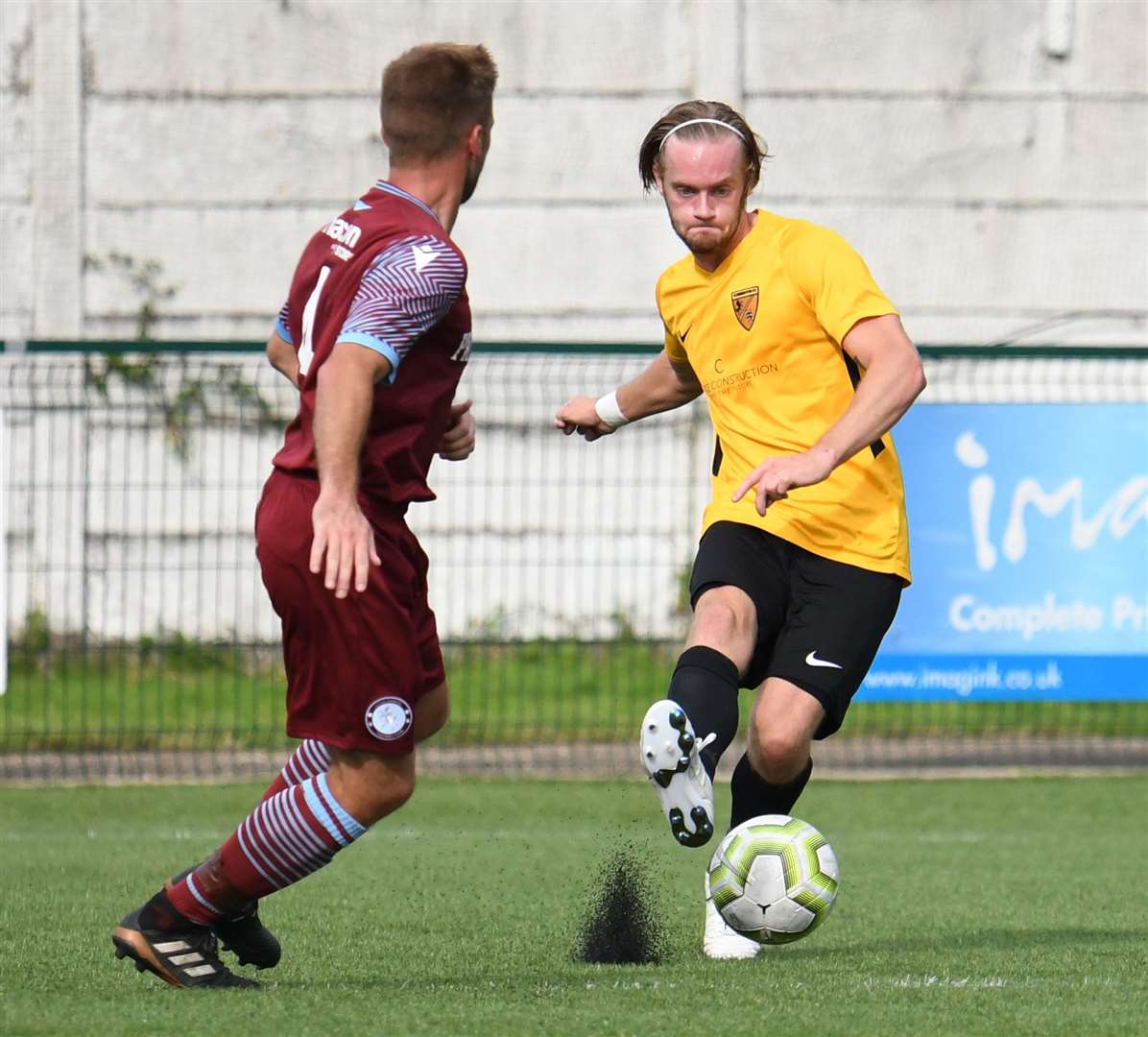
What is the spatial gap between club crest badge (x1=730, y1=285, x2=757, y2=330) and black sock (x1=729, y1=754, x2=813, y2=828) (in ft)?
3.74

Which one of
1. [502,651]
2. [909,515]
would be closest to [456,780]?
[502,651]

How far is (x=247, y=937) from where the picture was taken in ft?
15.0

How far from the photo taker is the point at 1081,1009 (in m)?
4.33

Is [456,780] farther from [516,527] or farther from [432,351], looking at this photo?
[432,351]

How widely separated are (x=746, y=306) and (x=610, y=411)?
722 millimetres

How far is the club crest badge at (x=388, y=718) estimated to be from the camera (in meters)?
4.29

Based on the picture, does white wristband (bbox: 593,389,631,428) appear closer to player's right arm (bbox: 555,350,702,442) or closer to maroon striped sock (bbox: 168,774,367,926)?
player's right arm (bbox: 555,350,702,442)

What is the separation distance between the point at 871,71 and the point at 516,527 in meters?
4.98

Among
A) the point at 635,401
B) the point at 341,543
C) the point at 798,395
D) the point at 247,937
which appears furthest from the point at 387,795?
the point at 635,401

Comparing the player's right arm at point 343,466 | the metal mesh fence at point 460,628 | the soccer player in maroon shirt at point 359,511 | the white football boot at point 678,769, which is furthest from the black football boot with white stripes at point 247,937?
the metal mesh fence at point 460,628

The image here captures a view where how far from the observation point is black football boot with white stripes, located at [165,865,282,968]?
4.51 metres

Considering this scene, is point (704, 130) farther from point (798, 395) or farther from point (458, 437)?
point (458, 437)

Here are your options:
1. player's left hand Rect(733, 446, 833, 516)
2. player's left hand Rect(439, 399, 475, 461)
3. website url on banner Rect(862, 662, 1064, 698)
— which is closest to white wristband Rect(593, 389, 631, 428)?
player's left hand Rect(439, 399, 475, 461)

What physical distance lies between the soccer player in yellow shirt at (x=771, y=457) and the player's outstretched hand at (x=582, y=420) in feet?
1.57
